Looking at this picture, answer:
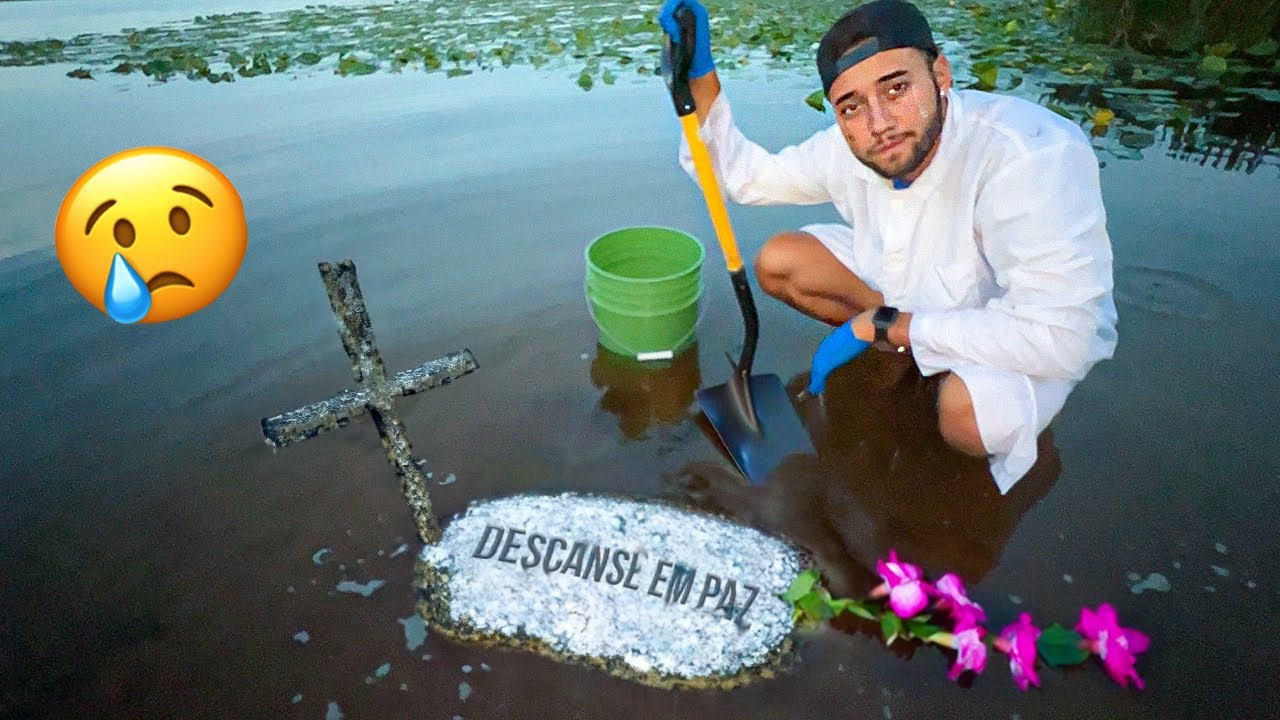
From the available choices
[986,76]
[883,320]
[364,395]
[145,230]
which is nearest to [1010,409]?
[883,320]

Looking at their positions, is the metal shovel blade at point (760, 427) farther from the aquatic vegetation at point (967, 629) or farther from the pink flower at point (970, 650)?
the pink flower at point (970, 650)

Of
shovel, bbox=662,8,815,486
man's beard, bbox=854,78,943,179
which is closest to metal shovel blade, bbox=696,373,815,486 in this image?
shovel, bbox=662,8,815,486

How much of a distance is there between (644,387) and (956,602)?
131cm

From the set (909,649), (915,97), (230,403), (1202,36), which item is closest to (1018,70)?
(1202,36)

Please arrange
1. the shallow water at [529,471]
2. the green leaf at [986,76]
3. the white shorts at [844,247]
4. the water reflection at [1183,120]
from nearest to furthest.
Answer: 1. the shallow water at [529,471]
2. the white shorts at [844,247]
3. the water reflection at [1183,120]
4. the green leaf at [986,76]

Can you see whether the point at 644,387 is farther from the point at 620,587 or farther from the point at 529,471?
the point at 620,587

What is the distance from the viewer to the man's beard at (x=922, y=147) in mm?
1882

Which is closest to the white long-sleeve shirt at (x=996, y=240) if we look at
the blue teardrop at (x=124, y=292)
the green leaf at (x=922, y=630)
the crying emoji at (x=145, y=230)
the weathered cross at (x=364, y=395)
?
the green leaf at (x=922, y=630)

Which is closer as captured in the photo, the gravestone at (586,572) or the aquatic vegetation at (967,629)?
the aquatic vegetation at (967,629)

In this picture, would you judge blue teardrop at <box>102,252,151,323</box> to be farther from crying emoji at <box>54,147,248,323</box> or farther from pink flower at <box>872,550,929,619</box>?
pink flower at <box>872,550,929,619</box>

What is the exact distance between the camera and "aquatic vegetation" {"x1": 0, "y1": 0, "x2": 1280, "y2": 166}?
4824 mm

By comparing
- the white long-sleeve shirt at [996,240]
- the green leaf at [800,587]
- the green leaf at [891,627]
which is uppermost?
the white long-sleeve shirt at [996,240]

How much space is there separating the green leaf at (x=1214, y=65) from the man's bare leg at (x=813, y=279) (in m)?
5.13

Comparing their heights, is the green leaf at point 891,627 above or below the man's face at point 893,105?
below
